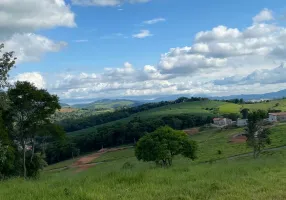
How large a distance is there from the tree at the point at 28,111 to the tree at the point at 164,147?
23.1 meters

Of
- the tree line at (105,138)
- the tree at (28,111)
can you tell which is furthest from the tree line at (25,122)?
the tree line at (105,138)

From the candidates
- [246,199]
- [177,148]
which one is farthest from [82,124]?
[246,199]

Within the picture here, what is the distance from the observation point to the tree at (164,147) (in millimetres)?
51844

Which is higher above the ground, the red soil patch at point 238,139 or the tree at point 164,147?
the tree at point 164,147

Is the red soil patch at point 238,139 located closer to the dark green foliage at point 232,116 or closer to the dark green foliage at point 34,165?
the dark green foliage at point 232,116

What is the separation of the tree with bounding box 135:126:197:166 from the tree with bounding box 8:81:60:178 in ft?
75.7

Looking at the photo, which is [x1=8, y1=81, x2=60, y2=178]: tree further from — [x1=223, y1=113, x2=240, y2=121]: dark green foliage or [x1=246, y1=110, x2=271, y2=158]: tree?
[x1=223, y1=113, x2=240, y2=121]: dark green foliage

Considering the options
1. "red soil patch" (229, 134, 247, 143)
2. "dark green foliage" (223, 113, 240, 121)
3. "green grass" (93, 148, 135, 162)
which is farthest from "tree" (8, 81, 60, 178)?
"dark green foliage" (223, 113, 240, 121)

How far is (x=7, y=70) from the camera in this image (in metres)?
18.4

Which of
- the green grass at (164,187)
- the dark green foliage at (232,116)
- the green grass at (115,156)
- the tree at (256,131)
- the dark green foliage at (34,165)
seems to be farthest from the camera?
the dark green foliage at (232,116)

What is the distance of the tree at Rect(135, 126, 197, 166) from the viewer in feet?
170

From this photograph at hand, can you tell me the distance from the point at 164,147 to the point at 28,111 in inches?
992

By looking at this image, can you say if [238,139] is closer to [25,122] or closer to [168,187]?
[25,122]

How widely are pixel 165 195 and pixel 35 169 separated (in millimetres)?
27582
